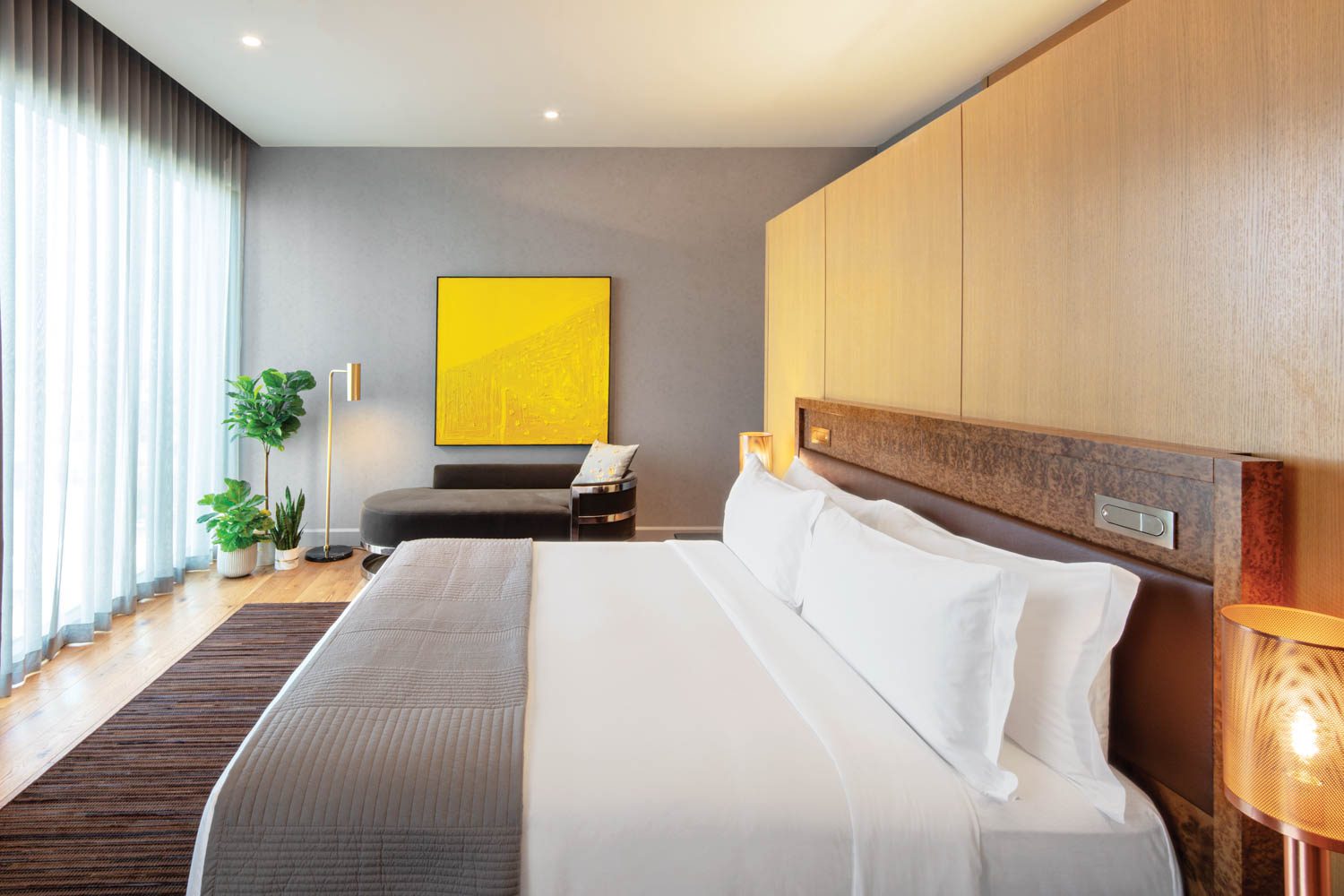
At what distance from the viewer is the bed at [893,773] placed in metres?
1.13

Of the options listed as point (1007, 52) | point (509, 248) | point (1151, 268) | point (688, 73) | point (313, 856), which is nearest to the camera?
point (313, 856)

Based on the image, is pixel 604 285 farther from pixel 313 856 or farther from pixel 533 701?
pixel 313 856

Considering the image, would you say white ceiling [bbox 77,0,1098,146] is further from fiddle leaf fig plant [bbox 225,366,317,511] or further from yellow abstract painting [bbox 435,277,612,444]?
fiddle leaf fig plant [bbox 225,366,317,511]

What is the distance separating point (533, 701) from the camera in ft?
4.91

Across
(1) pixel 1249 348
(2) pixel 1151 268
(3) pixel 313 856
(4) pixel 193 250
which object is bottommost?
(3) pixel 313 856

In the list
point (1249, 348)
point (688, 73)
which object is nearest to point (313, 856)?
point (1249, 348)

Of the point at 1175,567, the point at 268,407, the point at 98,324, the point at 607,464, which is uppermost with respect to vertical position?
the point at 98,324

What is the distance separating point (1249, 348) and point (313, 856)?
5.34ft

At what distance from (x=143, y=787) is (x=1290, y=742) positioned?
2.57 meters

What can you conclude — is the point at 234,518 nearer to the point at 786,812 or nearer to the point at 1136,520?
the point at 786,812

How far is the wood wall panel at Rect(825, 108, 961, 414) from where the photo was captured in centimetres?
207

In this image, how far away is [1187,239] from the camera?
129cm

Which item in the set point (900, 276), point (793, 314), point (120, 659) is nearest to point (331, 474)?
point (120, 659)

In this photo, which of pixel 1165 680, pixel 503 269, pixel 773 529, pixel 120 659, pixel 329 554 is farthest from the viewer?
Answer: pixel 503 269
